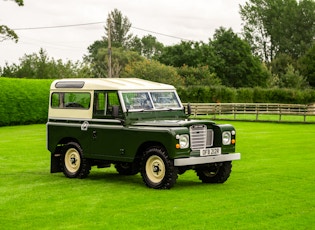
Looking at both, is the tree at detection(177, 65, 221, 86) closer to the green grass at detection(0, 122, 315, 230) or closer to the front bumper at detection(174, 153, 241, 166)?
the green grass at detection(0, 122, 315, 230)

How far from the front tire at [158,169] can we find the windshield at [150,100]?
4.46ft

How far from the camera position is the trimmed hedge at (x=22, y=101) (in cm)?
4459

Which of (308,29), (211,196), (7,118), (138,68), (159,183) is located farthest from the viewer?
(308,29)

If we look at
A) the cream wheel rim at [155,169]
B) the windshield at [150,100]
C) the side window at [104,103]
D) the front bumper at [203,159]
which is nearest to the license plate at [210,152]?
the front bumper at [203,159]

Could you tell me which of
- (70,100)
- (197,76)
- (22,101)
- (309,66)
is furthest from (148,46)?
(70,100)

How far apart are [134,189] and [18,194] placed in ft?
7.71

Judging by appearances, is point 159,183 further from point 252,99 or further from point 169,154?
point 252,99

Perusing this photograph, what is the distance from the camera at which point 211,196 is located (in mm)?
13305

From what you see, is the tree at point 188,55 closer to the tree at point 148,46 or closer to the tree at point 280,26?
the tree at point 280,26

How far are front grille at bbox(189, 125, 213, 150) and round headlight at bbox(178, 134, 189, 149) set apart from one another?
304mm

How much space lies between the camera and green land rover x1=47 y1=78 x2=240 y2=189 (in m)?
14.1

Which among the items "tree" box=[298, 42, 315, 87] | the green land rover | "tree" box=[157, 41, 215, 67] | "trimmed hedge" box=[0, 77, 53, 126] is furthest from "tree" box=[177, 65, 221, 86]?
the green land rover

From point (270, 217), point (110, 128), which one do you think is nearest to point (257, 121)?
point (110, 128)

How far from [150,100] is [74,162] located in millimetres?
2364
